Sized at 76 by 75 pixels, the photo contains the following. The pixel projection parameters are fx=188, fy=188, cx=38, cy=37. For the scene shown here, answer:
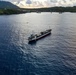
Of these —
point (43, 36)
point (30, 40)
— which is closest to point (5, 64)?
point (30, 40)

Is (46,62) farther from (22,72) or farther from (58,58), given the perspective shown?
(22,72)

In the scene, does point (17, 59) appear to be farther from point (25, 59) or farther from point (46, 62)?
point (46, 62)

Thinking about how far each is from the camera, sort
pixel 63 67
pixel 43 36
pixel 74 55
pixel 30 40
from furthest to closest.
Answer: pixel 43 36 < pixel 30 40 < pixel 74 55 < pixel 63 67

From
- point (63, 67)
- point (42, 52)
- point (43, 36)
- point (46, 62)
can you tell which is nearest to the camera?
point (63, 67)

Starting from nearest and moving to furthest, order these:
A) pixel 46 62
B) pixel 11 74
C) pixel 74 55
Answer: pixel 11 74
pixel 46 62
pixel 74 55

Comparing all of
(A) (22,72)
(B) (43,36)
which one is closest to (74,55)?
(A) (22,72)

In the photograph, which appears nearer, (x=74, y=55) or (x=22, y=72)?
(x=22, y=72)

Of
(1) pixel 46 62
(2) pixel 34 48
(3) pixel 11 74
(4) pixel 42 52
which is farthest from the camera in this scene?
(2) pixel 34 48

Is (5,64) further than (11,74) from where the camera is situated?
Yes

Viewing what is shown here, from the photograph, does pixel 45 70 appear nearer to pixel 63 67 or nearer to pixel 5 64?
pixel 63 67
